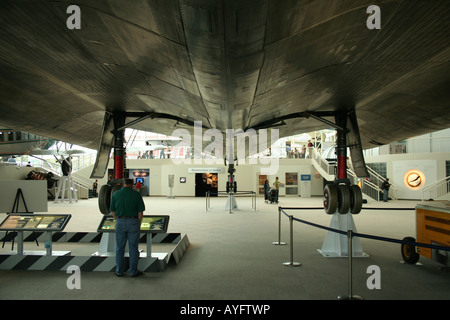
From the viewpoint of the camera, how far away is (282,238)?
24.4 ft

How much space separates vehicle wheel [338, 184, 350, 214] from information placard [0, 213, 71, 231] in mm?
4875

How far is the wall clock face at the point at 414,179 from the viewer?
751 inches

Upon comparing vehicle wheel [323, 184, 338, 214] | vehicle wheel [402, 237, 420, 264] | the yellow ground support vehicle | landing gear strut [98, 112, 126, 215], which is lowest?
vehicle wheel [402, 237, 420, 264]

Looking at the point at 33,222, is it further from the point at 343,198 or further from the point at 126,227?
the point at 343,198

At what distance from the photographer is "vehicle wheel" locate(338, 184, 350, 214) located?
5.64 metres

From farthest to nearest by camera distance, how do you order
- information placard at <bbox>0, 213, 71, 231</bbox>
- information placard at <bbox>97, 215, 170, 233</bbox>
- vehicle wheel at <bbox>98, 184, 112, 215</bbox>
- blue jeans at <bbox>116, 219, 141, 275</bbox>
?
vehicle wheel at <bbox>98, 184, 112, 215</bbox>, information placard at <bbox>97, 215, 170, 233</bbox>, information placard at <bbox>0, 213, 71, 231</bbox>, blue jeans at <bbox>116, 219, 141, 275</bbox>

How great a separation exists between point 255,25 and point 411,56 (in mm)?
1877

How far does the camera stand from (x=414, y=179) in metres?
19.5

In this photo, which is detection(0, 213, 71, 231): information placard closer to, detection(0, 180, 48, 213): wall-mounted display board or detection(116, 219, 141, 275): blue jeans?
detection(0, 180, 48, 213): wall-mounted display board

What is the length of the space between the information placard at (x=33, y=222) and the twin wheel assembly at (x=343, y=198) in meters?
4.70

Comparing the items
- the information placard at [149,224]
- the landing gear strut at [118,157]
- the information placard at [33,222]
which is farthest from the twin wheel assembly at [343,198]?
Result: the information placard at [33,222]

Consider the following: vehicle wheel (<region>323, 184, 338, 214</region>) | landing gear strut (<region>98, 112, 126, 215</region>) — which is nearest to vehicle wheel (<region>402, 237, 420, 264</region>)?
vehicle wheel (<region>323, 184, 338, 214</region>)
